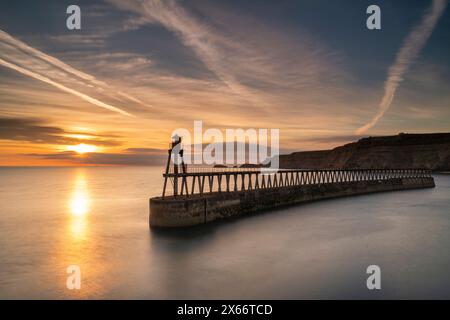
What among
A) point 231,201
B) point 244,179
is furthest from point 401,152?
point 231,201

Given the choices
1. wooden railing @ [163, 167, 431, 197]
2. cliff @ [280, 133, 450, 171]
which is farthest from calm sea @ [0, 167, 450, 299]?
cliff @ [280, 133, 450, 171]

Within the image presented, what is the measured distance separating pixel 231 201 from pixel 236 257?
8.96 m

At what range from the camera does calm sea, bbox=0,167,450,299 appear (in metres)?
12.5

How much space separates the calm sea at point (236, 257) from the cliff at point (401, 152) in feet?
397

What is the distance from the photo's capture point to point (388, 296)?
11727 mm

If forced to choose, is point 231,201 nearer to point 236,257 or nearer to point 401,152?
point 236,257

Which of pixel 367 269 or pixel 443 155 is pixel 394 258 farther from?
pixel 443 155

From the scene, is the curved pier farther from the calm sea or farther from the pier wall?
the calm sea

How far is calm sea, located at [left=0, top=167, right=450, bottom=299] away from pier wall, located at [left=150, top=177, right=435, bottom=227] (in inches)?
31.9

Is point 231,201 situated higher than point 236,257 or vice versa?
point 231,201

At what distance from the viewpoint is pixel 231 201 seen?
25359mm

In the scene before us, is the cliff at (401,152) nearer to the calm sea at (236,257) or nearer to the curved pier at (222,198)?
the curved pier at (222,198)
